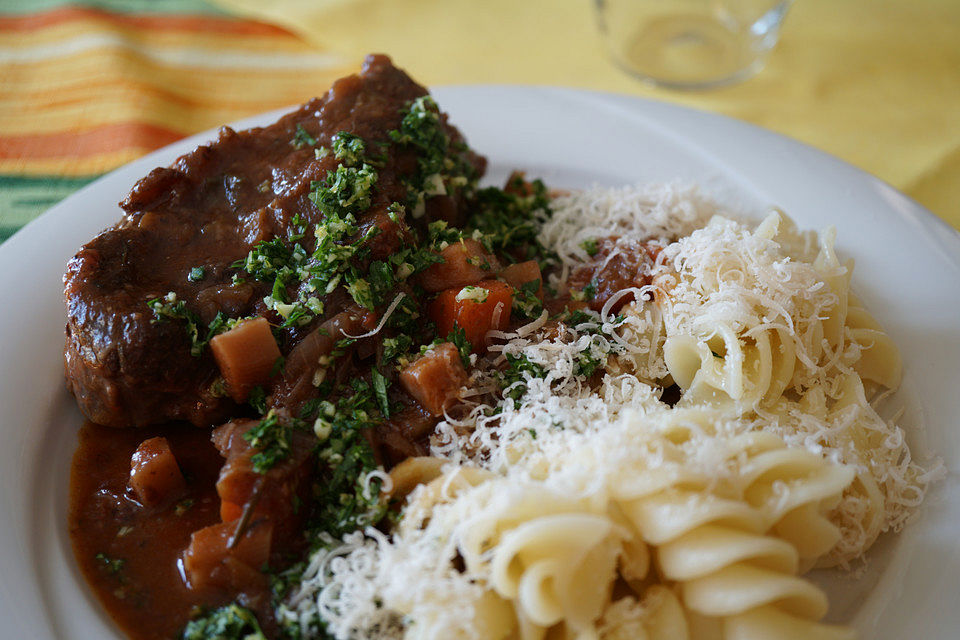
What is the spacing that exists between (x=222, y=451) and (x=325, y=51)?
579cm

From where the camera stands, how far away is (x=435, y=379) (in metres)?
4.73

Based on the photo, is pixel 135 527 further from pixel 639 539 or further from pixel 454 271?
pixel 639 539

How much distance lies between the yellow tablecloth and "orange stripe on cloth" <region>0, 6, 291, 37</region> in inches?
6.9

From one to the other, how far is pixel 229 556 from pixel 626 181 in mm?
4341

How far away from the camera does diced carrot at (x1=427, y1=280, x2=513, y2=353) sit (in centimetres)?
512

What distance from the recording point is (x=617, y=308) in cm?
570

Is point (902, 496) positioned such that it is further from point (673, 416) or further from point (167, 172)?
point (167, 172)

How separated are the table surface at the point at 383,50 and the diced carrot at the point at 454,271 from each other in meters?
3.74

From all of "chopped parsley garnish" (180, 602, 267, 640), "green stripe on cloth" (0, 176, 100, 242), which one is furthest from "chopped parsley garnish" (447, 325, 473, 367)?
"green stripe on cloth" (0, 176, 100, 242)

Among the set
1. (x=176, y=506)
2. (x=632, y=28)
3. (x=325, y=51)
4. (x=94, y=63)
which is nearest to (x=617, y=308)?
(x=176, y=506)

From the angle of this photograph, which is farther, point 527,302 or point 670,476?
point 527,302

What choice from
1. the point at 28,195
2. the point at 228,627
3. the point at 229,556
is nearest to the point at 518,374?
the point at 229,556

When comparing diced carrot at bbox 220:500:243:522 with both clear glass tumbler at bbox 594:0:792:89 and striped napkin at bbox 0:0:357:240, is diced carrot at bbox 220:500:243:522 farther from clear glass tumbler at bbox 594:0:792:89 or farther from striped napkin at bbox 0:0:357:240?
clear glass tumbler at bbox 594:0:792:89

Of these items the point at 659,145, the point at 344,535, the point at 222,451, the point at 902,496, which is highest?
the point at 659,145
